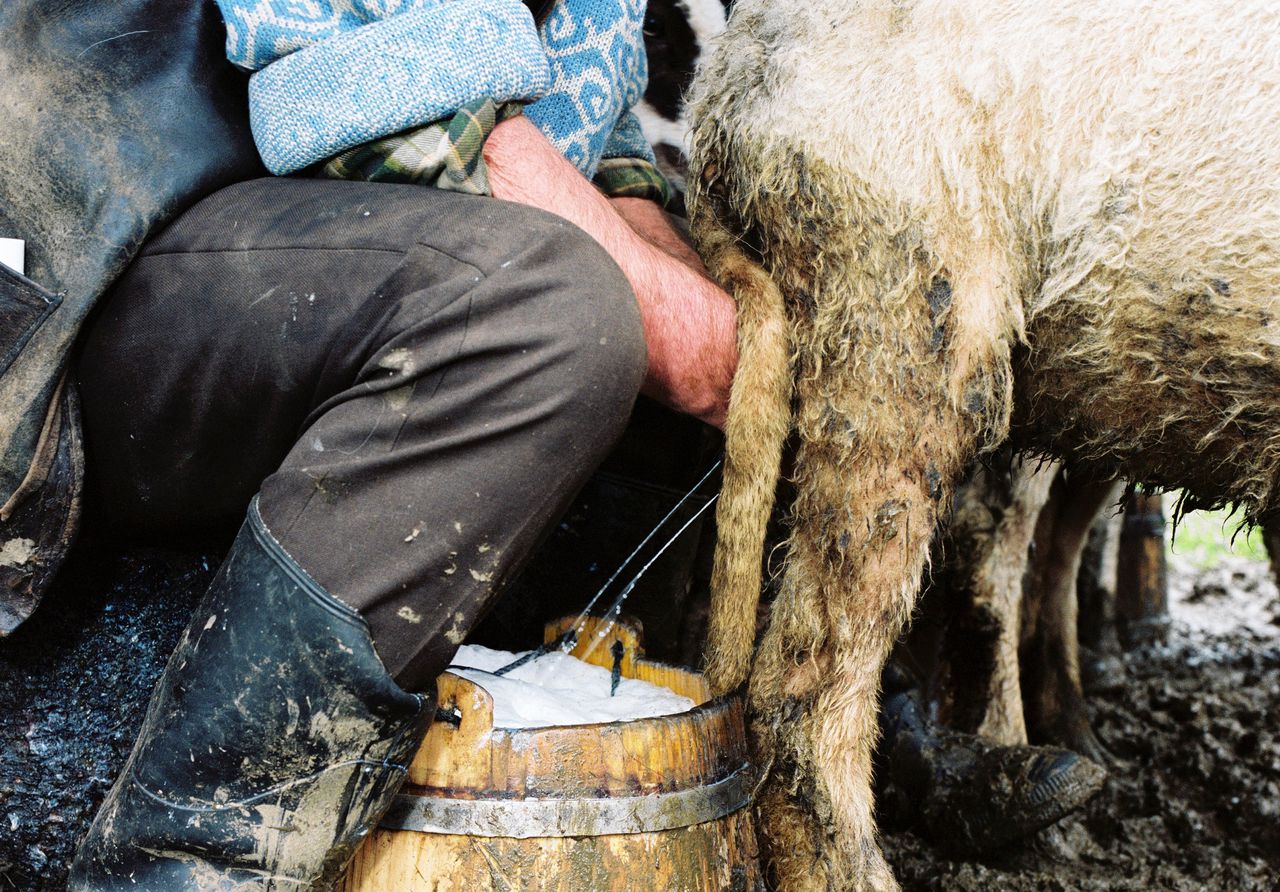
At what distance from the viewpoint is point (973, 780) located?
2352 mm

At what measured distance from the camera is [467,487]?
1.16 m

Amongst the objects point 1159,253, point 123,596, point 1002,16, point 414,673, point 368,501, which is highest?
point 1002,16

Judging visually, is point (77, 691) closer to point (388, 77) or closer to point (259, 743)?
point (259, 743)

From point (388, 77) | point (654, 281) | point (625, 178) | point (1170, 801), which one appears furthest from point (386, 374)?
point (1170, 801)

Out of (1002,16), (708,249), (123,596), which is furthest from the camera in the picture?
(708,249)

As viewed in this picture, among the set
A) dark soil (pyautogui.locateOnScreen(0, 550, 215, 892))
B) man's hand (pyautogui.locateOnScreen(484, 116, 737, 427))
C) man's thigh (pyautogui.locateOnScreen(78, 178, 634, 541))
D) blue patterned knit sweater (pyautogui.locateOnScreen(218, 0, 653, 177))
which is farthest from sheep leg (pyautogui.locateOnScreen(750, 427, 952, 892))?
dark soil (pyautogui.locateOnScreen(0, 550, 215, 892))

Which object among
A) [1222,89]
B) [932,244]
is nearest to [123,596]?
[932,244]

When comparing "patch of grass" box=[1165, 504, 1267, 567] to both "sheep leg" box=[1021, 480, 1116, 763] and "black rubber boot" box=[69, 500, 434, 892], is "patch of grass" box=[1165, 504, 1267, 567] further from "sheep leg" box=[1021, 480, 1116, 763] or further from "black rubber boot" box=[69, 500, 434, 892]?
"black rubber boot" box=[69, 500, 434, 892]

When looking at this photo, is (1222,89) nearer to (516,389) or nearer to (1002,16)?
(1002,16)

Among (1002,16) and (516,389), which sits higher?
(1002,16)

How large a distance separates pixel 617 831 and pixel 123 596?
93cm

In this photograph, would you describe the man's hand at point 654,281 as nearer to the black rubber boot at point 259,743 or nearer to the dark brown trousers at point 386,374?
the dark brown trousers at point 386,374

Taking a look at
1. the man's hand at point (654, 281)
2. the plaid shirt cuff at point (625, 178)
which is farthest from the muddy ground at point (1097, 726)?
the plaid shirt cuff at point (625, 178)

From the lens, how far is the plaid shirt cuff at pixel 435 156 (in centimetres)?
129
